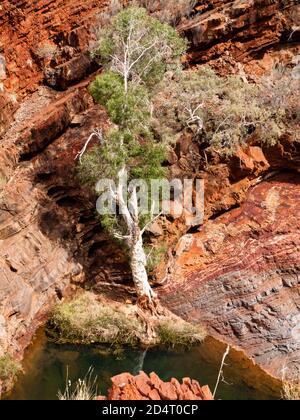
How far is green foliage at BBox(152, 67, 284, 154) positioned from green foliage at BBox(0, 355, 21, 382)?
9.83 m

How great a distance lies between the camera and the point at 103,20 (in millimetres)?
23781

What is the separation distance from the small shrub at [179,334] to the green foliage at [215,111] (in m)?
6.98

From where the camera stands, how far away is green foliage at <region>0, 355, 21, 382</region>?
1298 centimetres

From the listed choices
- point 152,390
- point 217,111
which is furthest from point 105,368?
point 217,111

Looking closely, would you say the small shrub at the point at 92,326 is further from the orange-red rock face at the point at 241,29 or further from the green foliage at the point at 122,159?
the orange-red rock face at the point at 241,29

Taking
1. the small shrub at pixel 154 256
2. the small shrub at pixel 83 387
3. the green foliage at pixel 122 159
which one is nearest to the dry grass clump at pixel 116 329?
the small shrub at pixel 154 256

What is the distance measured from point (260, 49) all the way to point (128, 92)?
7760mm

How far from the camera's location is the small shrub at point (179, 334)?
51.9 feet

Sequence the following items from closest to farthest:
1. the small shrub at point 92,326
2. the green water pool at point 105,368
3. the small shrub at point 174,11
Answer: the green water pool at point 105,368 → the small shrub at point 92,326 → the small shrub at point 174,11

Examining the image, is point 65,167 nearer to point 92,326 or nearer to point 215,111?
point 215,111

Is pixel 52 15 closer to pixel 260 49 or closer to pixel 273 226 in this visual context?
pixel 260 49

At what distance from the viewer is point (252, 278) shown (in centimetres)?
1722

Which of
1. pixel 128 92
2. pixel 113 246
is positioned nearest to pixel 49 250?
pixel 113 246

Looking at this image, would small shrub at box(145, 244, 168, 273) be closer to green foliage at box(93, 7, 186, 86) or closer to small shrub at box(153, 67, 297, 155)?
small shrub at box(153, 67, 297, 155)
